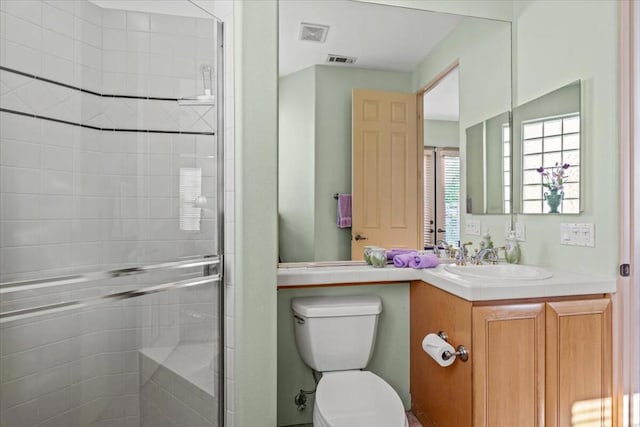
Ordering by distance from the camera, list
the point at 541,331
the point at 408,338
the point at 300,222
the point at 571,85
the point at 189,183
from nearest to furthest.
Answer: the point at 189,183, the point at 541,331, the point at 571,85, the point at 300,222, the point at 408,338

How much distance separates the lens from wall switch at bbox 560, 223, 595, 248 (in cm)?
168

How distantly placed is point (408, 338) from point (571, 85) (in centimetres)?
154

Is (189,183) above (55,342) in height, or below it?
above

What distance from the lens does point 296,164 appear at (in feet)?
6.32

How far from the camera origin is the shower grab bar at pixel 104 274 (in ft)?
3.40

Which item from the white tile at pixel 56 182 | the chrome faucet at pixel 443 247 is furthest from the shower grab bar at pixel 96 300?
the chrome faucet at pixel 443 247

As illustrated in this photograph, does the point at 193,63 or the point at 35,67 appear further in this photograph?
the point at 193,63

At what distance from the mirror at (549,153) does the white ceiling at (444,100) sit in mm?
364

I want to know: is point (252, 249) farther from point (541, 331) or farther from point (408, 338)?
point (541, 331)

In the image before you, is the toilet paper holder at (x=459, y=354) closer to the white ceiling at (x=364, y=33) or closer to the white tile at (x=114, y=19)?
the white ceiling at (x=364, y=33)

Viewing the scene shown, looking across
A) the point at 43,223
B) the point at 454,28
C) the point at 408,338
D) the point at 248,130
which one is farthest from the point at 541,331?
the point at 43,223

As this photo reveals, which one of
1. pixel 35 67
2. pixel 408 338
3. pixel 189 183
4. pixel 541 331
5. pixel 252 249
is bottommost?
pixel 408 338

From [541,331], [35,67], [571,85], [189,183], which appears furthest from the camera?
[571,85]

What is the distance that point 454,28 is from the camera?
2.18m
